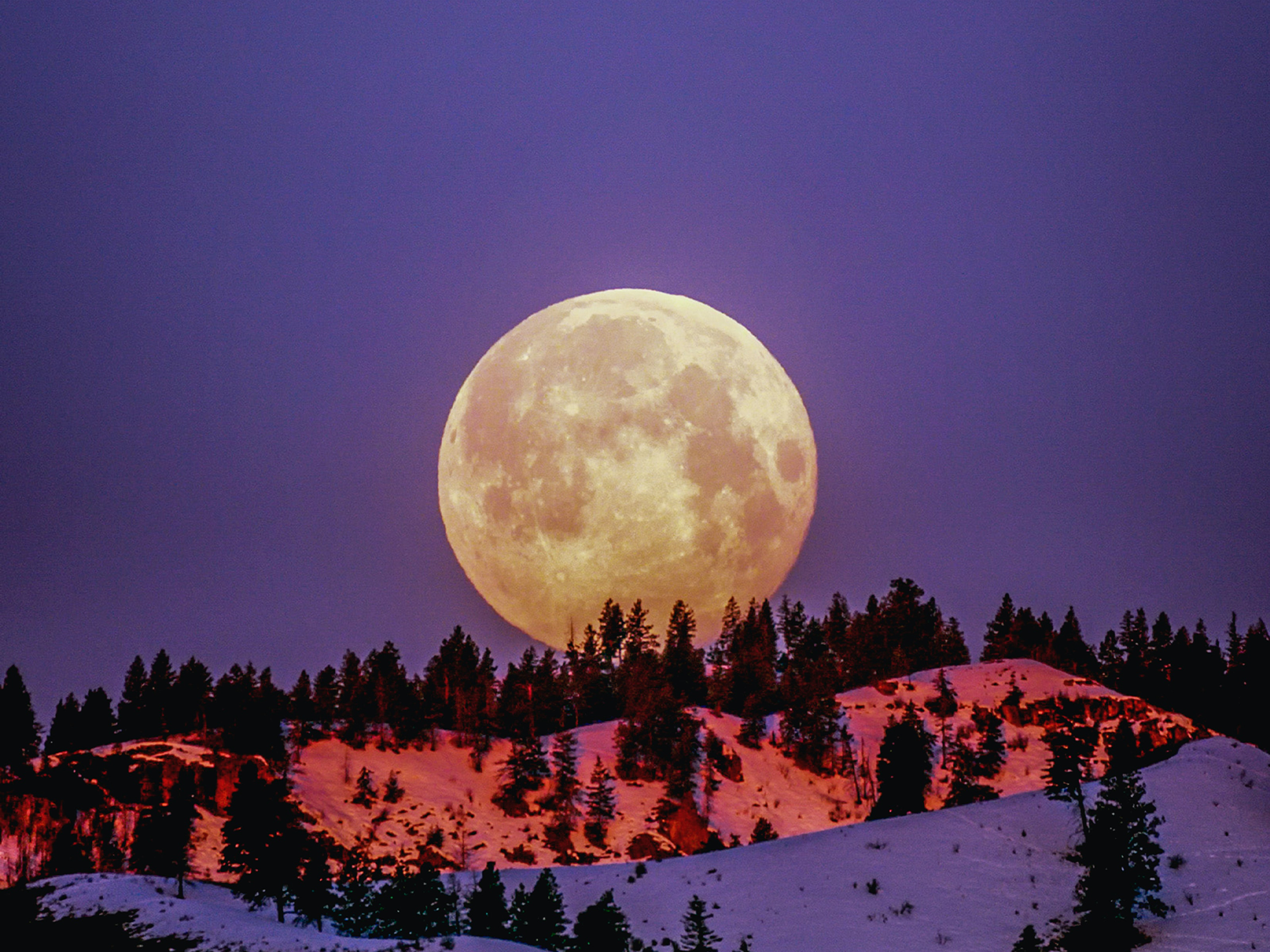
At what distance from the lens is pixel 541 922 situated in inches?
1833

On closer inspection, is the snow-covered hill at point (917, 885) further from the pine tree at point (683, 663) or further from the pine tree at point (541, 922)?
the pine tree at point (683, 663)

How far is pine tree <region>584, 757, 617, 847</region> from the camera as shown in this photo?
97.6 meters

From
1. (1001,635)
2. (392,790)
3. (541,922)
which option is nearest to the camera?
(541,922)

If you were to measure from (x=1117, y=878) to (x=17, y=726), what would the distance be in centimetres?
8886

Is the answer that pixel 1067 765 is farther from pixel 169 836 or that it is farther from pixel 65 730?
pixel 65 730

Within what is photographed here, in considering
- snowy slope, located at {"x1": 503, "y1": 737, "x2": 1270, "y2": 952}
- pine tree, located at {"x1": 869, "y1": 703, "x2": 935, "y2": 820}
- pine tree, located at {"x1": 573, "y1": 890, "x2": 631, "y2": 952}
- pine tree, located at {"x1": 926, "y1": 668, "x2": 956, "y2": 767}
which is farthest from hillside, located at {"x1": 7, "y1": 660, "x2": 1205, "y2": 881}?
pine tree, located at {"x1": 573, "y1": 890, "x2": 631, "y2": 952}

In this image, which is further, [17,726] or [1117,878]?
[17,726]

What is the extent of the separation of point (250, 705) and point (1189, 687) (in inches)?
4037

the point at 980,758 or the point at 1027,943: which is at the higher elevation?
the point at 980,758

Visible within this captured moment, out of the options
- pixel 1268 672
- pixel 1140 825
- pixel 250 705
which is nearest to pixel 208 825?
pixel 250 705

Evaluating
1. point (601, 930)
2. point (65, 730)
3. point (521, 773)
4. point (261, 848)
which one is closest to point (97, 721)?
point (65, 730)

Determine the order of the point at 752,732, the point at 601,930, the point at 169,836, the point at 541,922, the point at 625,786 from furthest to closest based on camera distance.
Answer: the point at 752,732, the point at 625,786, the point at 169,836, the point at 541,922, the point at 601,930

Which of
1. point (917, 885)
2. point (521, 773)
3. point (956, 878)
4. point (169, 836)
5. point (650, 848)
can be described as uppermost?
point (521, 773)

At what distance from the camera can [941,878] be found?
54.9 m
